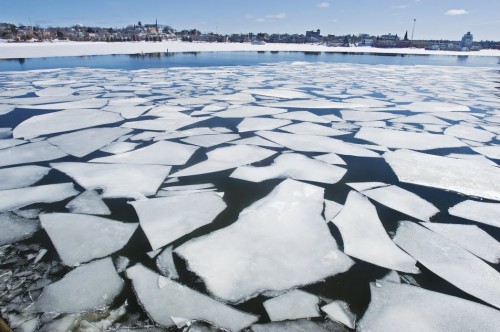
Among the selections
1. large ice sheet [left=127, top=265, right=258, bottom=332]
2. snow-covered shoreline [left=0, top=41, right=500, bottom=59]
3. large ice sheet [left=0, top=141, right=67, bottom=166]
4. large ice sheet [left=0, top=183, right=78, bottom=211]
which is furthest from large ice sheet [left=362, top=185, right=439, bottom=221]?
snow-covered shoreline [left=0, top=41, right=500, bottom=59]

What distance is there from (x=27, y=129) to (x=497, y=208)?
13.1 feet

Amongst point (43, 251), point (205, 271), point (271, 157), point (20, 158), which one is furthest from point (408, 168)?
point (20, 158)

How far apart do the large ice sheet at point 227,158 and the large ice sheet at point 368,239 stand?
2.96ft

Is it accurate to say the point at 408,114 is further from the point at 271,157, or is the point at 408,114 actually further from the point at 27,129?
the point at 27,129

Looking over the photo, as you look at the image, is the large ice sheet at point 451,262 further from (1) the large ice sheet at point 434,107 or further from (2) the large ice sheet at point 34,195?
(1) the large ice sheet at point 434,107

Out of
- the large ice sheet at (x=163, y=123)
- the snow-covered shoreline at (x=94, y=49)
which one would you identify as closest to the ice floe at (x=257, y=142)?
the large ice sheet at (x=163, y=123)

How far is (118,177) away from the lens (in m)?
2.15

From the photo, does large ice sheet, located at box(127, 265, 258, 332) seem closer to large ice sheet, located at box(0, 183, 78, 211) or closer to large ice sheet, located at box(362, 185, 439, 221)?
large ice sheet, located at box(0, 183, 78, 211)

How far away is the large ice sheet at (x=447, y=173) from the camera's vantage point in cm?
212

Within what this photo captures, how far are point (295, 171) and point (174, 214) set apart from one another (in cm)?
97

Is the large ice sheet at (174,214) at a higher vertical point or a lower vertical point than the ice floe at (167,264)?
higher

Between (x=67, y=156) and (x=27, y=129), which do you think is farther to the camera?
(x=27, y=129)

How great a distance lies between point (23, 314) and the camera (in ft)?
3.53

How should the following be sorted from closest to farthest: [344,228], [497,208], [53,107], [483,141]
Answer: [344,228] → [497,208] → [483,141] → [53,107]
